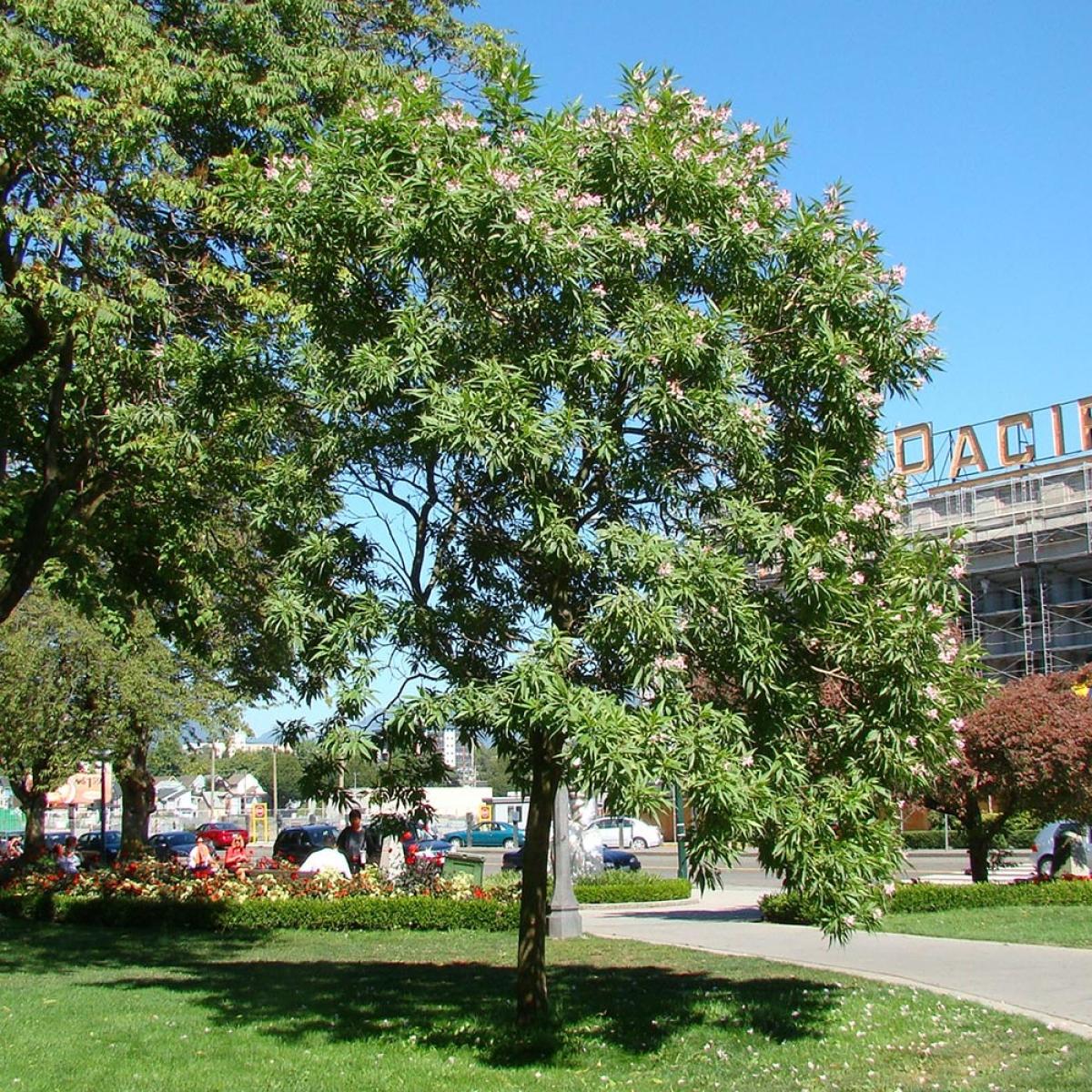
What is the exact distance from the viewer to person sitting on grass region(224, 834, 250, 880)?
20000mm

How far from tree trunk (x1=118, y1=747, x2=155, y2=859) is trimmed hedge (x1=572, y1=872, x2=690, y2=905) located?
12.3 m

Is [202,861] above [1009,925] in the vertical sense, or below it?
above

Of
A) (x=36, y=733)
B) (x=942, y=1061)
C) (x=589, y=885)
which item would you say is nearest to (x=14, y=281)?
(x=942, y=1061)

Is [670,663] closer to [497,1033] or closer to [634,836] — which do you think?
[497,1033]

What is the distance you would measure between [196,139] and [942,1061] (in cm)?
1035

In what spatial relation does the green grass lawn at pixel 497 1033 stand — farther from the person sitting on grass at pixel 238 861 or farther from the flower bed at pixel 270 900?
the person sitting on grass at pixel 238 861

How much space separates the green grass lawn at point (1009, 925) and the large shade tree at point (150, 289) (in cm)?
863

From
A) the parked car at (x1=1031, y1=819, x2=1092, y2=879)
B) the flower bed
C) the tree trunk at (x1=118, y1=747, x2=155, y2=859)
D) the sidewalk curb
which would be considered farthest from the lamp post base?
the tree trunk at (x1=118, y1=747, x2=155, y2=859)

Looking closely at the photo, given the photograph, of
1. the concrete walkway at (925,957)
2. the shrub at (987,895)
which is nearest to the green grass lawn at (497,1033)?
the concrete walkway at (925,957)

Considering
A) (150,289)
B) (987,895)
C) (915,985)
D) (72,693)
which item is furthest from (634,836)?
(150,289)

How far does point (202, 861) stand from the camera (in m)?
21.3

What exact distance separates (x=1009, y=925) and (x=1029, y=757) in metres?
3.49

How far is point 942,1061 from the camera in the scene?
8094mm

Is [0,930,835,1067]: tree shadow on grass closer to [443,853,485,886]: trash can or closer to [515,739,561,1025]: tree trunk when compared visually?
[515,739,561,1025]: tree trunk
